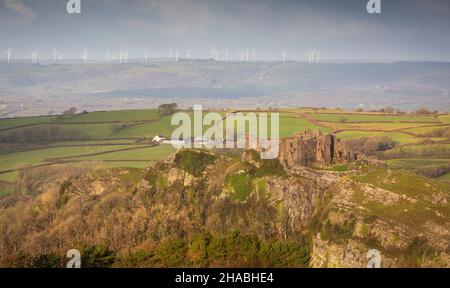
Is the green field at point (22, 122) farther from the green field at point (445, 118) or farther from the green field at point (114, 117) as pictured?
the green field at point (445, 118)

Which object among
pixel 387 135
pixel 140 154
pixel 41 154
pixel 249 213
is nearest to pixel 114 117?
pixel 41 154

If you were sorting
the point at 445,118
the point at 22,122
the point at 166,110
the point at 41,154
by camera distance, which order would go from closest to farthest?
the point at 41,154
the point at 445,118
the point at 22,122
the point at 166,110

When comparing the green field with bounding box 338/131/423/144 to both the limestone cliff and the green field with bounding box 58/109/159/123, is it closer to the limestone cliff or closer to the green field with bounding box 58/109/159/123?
the green field with bounding box 58/109/159/123

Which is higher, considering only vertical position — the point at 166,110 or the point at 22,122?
the point at 166,110

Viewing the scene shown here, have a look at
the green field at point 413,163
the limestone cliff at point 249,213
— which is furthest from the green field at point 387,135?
the limestone cliff at point 249,213

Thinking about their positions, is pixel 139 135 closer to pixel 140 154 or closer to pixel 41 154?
pixel 41 154

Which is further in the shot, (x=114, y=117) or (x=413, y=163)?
(x=114, y=117)
